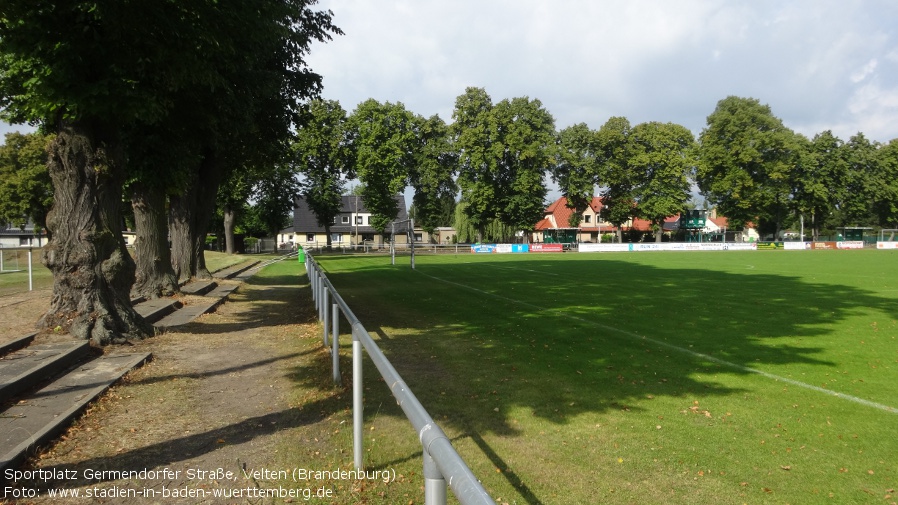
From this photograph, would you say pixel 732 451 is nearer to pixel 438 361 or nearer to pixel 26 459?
pixel 438 361

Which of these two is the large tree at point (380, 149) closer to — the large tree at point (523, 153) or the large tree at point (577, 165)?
the large tree at point (523, 153)

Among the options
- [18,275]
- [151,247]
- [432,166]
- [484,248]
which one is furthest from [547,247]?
[151,247]

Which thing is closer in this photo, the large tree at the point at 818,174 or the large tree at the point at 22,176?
the large tree at the point at 22,176

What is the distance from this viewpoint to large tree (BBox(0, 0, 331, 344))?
27.4 feet

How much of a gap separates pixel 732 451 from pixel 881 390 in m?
3.54

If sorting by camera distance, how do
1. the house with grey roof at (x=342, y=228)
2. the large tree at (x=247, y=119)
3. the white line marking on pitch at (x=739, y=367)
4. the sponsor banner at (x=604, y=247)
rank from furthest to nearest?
the house with grey roof at (x=342, y=228) → the sponsor banner at (x=604, y=247) → the large tree at (x=247, y=119) → the white line marking on pitch at (x=739, y=367)

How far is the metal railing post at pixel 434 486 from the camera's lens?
7.18 ft

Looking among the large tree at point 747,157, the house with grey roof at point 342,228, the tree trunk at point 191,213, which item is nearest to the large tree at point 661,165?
the large tree at point 747,157

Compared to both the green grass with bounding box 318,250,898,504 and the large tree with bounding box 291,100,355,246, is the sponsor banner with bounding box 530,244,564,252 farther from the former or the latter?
the green grass with bounding box 318,250,898,504

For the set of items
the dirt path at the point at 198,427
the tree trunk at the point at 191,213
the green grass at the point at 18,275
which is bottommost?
the dirt path at the point at 198,427

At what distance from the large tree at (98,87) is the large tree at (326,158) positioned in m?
55.0

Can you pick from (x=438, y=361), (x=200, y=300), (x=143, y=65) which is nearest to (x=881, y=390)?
(x=438, y=361)

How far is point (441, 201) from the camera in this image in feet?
236

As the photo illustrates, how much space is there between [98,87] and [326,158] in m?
59.4
